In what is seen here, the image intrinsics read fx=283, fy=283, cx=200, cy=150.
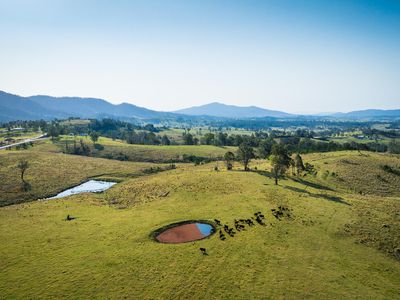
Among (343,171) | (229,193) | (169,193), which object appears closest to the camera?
(229,193)

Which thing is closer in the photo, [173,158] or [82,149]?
[173,158]

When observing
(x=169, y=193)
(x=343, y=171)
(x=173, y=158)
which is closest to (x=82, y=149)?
(x=173, y=158)

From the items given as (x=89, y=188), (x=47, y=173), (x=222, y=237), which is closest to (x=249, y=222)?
(x=222, y=237)

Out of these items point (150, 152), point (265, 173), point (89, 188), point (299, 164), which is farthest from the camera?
point (150, 152)

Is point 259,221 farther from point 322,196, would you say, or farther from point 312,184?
point 312,184

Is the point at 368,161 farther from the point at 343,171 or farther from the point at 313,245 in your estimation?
the point at 313,245

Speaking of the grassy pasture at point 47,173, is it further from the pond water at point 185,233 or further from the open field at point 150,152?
the pond water at point 185,233
